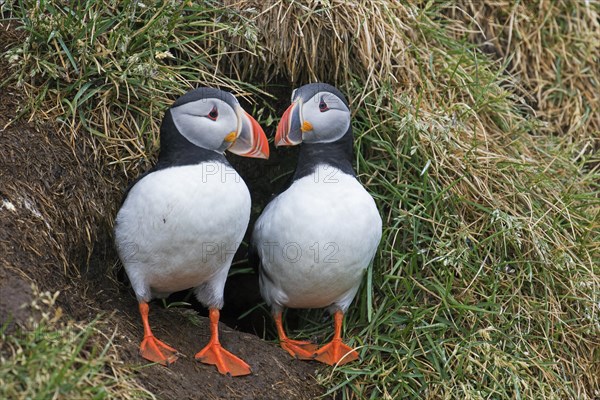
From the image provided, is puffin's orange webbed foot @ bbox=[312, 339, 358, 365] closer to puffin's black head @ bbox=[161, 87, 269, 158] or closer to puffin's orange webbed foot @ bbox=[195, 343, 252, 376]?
puffin's orange webbed foot @ bbox=[195, 343, 252, 376]

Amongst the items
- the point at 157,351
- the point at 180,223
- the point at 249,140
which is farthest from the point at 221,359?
the point at 249,140

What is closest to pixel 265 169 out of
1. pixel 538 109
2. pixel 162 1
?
pixel 162 1

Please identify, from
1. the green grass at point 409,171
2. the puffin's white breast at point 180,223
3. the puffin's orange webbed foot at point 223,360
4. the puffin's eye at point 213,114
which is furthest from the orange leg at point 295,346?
the puffin's eye at point 213,114

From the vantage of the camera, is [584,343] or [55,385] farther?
[584,343]

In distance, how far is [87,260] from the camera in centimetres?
416

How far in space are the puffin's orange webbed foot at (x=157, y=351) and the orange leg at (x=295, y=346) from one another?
70 centimetres

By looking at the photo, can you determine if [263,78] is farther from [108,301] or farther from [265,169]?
[108,301]

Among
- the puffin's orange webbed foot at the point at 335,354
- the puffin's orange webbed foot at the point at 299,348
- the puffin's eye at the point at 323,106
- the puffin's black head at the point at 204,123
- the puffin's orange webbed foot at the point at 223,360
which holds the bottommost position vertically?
the puffin's orange webbed foot at the point at 299,348

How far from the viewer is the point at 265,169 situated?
5324mm

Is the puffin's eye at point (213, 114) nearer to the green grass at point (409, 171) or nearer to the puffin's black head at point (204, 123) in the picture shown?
the puffin's black head at point (204, 123)

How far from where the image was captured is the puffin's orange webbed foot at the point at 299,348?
14.4 feet

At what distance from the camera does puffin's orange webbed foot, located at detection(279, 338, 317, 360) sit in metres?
4.40

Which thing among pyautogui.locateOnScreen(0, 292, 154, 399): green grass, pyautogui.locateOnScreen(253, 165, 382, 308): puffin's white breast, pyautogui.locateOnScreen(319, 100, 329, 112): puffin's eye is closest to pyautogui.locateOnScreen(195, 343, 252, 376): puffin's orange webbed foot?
pyautogui.locateOnScreen(253, 165, 382, 308): puffin's white breast

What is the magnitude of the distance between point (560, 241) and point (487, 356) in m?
0.94
